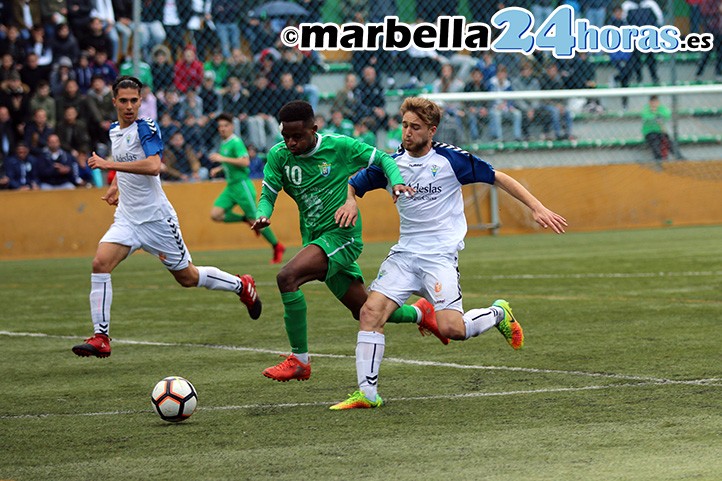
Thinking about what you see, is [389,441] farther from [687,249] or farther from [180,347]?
[687,249]

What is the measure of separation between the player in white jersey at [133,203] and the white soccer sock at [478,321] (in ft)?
9.23

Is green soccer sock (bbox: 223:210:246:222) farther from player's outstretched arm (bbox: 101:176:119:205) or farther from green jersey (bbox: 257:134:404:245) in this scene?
green jersey (bbox: 257:134:404:245)

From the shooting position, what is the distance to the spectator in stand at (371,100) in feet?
74.2

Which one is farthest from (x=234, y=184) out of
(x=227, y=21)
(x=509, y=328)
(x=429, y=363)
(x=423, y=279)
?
(x=423, y=279)

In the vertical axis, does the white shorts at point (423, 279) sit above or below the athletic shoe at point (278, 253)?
above

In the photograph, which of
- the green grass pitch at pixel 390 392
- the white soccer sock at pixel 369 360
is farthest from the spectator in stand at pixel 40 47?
the white soccer sock at pixel 369 360

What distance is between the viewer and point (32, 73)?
71.3 ft

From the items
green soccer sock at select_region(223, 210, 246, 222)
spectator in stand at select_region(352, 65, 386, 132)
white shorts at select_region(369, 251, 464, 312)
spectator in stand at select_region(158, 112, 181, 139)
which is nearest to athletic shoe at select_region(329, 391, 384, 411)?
white shorts at select_region(369, 251, 464, 312)

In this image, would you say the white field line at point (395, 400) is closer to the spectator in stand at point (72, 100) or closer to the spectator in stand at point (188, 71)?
the spectator in stand at point (72, 100)

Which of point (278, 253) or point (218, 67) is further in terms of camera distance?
point (218, 67)

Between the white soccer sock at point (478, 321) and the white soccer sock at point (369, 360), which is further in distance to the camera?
the white soccer sock at point (478, 321)

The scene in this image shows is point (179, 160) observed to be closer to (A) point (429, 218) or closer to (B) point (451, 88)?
(B) point (451, 88)

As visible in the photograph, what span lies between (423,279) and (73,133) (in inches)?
592

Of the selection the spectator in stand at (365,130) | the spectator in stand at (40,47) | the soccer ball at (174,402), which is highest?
the spectator in stand at (40,47)
